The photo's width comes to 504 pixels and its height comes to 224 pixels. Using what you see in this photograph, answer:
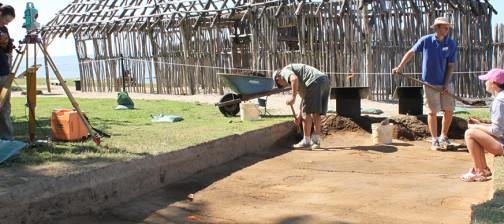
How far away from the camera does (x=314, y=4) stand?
12.6 m

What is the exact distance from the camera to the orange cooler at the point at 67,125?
5504 mm

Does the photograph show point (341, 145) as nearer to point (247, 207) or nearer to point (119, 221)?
point (247, 207)

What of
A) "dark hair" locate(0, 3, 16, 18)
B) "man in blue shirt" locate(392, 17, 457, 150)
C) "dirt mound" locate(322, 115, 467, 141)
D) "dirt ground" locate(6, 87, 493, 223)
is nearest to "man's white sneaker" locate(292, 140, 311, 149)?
"dirt ground" locate(6, 87, 493, 223)

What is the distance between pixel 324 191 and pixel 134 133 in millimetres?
3084

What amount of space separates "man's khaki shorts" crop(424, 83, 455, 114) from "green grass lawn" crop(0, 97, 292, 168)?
2484 mm

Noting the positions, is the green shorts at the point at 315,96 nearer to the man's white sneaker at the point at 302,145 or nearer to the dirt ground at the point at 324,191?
the man's white sneaker at the point at 302,145

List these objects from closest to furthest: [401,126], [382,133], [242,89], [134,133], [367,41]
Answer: [134,133] → [382,133] → [401,126] → [242,89] → [367,41]

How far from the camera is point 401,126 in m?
7.90

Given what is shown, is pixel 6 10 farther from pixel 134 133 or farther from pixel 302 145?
pixel 302 145

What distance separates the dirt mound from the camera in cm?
766

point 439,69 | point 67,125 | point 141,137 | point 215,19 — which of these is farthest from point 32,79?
point 215,19

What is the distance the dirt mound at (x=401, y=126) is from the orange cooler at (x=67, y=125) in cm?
431

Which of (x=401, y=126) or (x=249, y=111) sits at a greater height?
(x=249, y=111)

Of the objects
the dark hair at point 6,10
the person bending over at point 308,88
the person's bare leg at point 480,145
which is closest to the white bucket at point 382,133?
the person bending over at point 308,88
